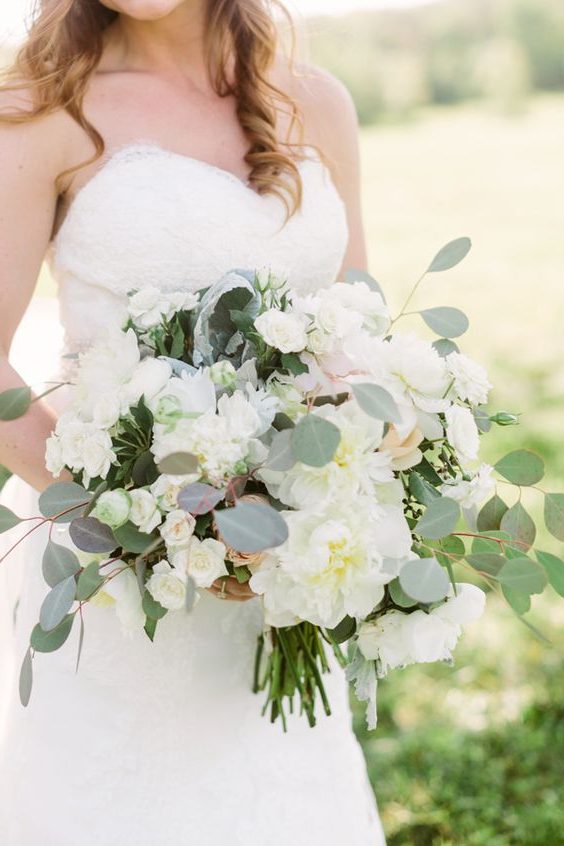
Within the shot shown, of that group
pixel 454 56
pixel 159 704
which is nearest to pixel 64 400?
pixel 159 704

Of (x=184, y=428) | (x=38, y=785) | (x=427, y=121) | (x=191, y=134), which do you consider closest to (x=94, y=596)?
(x=184, y=428)

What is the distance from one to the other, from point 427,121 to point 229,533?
14966 mm

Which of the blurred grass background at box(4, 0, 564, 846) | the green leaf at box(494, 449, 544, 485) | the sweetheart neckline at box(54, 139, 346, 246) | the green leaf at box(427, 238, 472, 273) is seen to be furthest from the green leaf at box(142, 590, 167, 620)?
the blurred grass background at box(4, 0, 564, 846)

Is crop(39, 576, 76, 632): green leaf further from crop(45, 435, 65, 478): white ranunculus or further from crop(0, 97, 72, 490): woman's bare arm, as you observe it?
crop(0, 97, 72, 490): woman's bare arm

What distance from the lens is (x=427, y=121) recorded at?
Result: 50.8ft

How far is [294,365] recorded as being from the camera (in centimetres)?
165

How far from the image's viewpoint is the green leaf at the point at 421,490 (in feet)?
5.41

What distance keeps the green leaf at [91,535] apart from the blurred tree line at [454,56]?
14.3m

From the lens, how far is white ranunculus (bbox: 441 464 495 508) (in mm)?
1660

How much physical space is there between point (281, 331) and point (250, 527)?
1.16ft

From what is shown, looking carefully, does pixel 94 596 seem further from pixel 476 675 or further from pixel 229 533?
pixel 476 675

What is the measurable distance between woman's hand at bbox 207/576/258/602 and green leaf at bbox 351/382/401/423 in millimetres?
429

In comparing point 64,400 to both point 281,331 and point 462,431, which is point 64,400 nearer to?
point 281,331

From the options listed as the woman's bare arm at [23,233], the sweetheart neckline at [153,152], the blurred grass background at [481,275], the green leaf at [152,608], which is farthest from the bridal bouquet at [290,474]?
the blurred grass background at [481,275]
